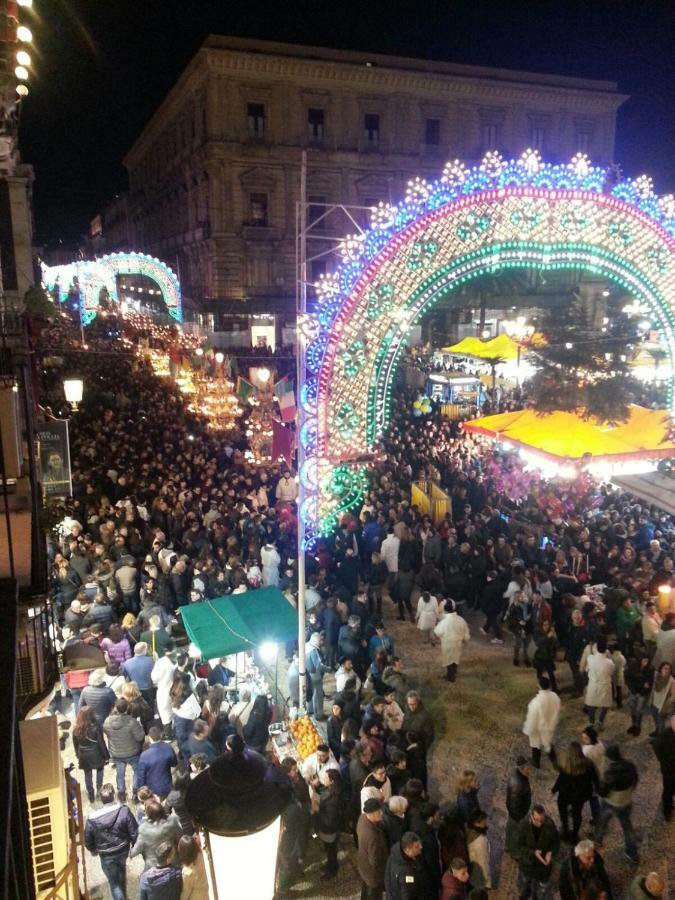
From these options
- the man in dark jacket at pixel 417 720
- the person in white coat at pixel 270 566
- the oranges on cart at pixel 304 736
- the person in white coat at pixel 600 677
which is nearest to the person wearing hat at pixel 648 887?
the man in dark jacket at pixel 417 720

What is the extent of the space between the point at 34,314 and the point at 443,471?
28.8ft

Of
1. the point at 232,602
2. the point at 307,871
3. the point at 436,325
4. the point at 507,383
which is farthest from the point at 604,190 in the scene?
the point at 436,325

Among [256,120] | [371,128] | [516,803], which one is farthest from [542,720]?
[371,128]

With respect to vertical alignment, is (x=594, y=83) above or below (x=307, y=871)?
above

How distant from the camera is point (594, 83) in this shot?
38250mm

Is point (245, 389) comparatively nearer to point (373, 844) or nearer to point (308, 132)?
point (373, 844)

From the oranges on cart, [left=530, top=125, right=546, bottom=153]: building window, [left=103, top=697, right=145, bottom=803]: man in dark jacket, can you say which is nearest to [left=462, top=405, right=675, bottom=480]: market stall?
the oranges on cart

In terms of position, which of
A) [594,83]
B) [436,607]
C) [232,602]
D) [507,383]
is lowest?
[436,607]

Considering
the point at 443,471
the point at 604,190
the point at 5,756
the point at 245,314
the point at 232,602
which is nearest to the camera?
the point at 5,756

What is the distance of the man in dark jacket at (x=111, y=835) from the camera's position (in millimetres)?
5562

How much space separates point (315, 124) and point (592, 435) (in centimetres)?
2789

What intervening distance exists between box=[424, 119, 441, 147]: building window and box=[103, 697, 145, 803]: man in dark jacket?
117ft

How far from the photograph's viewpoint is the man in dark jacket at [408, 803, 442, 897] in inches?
206

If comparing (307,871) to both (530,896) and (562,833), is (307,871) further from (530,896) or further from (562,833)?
(562,833)
